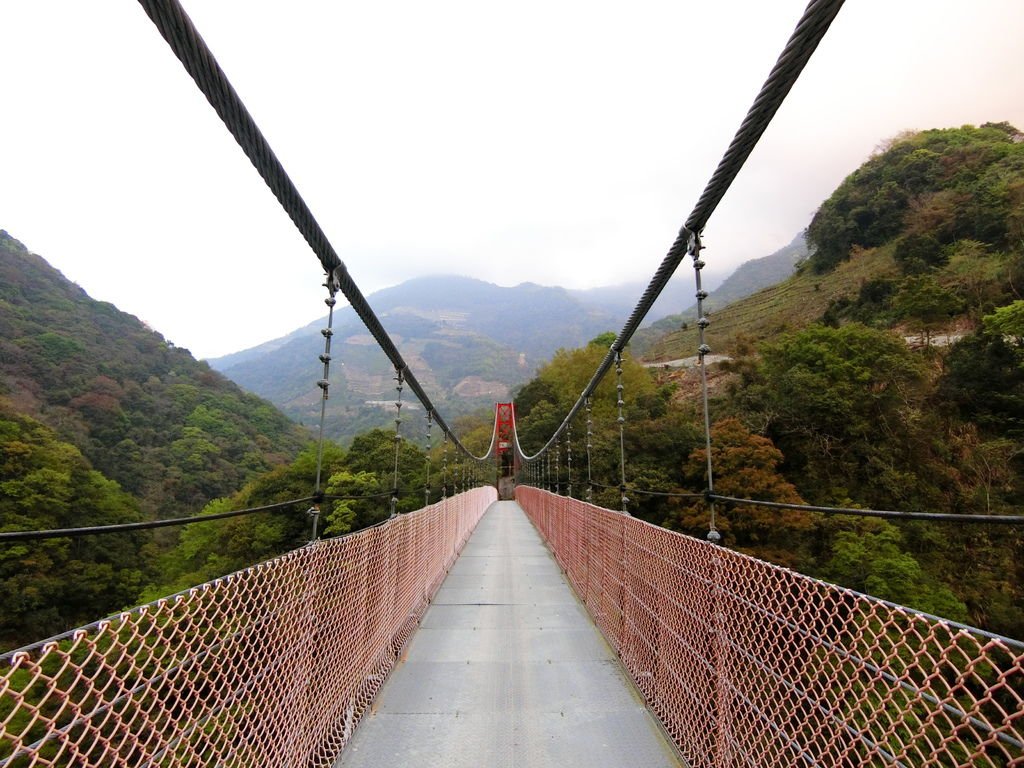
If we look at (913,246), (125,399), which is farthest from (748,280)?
(125,399)

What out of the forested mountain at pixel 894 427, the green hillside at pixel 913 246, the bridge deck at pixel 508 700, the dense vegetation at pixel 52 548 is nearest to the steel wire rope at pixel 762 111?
the bridge deck at pixel 508 700

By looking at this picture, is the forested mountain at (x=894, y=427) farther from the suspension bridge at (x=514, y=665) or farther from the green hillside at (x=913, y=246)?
the suspension bridge at (x=514, y=665)

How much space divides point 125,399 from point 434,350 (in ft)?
264

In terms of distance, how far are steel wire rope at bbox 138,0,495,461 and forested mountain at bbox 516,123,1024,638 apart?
12.5 meters

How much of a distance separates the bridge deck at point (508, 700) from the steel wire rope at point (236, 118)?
1605 mm

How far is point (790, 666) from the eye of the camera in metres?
1.05

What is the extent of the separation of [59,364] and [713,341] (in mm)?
37500

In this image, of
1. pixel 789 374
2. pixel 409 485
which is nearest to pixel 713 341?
pixel 789 374

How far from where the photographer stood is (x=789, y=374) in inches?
639

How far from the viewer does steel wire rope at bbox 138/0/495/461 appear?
986mm

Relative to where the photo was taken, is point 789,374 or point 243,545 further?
point 243,545

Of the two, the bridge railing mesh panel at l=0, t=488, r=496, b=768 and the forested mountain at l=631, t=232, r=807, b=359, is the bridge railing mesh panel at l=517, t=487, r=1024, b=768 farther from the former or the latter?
the forested mountain at l=631, t=232, r=807, b=359

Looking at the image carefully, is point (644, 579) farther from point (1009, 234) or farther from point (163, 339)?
point (163, 339)

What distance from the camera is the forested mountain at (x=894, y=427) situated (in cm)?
1162
